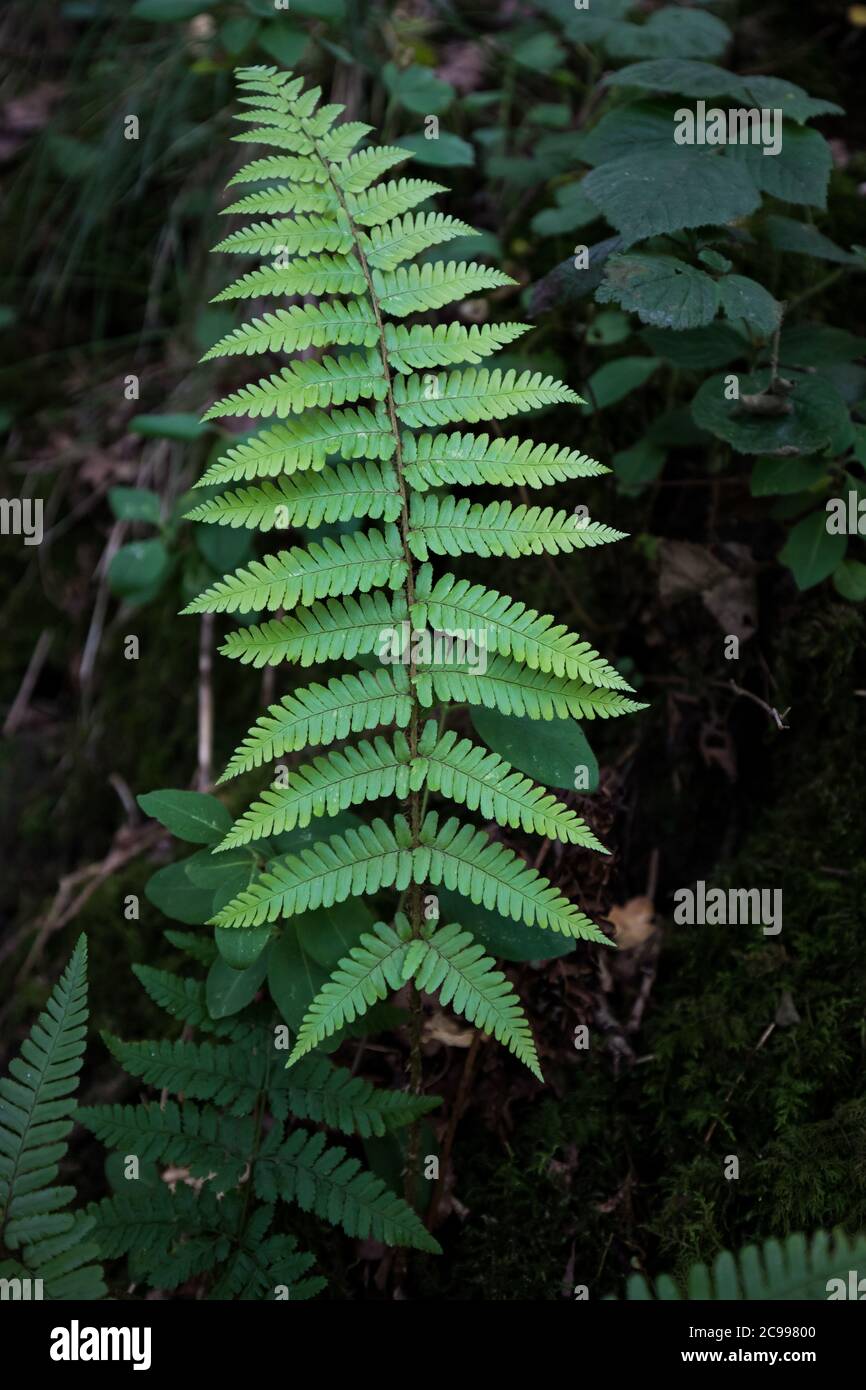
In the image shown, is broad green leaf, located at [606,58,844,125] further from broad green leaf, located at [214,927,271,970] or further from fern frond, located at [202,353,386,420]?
broad green leaf, located at [214,927,271,970]

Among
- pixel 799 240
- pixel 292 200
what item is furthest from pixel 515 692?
pixel 799 240

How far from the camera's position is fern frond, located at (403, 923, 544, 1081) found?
201cm

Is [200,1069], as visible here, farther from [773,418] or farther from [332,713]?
[773,418]

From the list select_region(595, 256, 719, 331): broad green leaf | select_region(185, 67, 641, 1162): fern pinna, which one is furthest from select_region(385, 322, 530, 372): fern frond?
Answer: select_region(595, 256, 719, 331): broad green leaf

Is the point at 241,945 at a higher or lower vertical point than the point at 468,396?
lower

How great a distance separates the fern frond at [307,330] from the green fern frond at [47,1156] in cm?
127

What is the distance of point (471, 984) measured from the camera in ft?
6.78

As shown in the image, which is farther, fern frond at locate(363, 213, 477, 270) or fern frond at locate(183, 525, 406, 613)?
fern frond at locate(363, 213, 477, 270)

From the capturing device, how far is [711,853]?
3074 mm

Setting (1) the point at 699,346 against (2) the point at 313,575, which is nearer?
(2) the point at 313,575

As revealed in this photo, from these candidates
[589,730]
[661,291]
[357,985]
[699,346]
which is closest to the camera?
[357,985]

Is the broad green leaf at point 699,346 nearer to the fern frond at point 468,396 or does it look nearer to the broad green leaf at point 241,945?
the fern frond at point 468,396

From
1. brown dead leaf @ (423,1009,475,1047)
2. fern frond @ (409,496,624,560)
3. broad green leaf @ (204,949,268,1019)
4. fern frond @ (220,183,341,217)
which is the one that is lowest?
brown dead leaf @ (423,1009,475,1047)

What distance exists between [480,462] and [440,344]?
297mm
